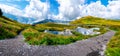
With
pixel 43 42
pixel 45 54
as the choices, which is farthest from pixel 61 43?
pixel 45 54

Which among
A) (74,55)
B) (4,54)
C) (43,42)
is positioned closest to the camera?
(4,54)

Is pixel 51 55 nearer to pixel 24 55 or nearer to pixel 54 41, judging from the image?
pixel 24 55

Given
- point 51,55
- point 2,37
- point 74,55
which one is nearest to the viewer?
point 51,55

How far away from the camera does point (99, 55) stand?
3362 cm

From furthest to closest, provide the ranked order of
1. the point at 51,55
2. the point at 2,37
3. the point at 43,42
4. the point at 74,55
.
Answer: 1. the point at 2,37
2. the point at 43,42
3. the point at 74,55
4. the point at 51,55

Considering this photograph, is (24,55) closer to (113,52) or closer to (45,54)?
(45,54)

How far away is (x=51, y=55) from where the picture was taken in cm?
2923

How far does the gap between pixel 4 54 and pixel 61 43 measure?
19625 mm

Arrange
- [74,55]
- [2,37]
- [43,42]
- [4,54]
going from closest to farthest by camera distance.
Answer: [4,54] < [74,55] < [43,42] < [2,37]

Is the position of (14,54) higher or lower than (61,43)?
higher

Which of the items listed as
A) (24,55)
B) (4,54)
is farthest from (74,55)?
(4,54)

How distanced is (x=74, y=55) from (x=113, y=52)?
18.1ft

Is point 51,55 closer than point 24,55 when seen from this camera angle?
No

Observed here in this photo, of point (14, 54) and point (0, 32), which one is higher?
point (14, 54)
